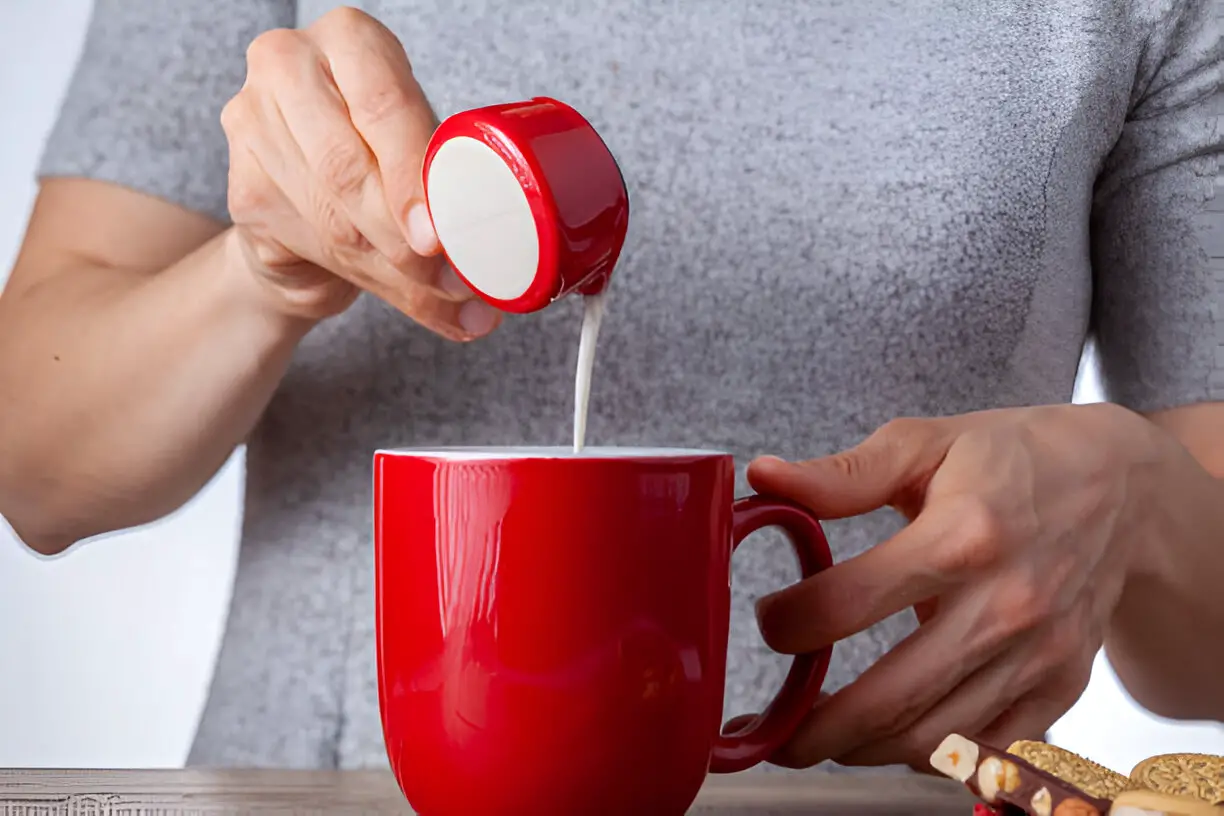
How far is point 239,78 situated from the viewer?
71 cm

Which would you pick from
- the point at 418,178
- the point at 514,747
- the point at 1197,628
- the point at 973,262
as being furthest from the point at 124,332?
the point at 1197,628

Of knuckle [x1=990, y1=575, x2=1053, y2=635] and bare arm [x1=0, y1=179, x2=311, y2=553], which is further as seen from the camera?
bare arm [x1=0, y1=179, x2=311, y2=553]

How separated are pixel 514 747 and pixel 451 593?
0.18 ft

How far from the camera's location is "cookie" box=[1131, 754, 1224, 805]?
327 mm

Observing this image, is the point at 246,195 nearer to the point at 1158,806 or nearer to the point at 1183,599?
the point at 1158,806

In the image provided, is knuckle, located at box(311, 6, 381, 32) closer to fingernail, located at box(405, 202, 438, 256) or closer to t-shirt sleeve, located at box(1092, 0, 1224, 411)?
fingernail, located at box(405, 202, 438, 256)

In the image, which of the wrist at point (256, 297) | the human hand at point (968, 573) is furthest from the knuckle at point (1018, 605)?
the wrist at point (256, 297)

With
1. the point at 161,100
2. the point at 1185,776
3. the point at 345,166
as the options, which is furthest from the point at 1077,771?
the point at 161,100

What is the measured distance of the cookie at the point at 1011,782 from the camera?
0.97 ft

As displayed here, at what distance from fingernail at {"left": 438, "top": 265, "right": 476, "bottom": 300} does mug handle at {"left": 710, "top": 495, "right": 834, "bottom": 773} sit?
0.14m

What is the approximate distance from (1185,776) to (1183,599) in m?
0.35

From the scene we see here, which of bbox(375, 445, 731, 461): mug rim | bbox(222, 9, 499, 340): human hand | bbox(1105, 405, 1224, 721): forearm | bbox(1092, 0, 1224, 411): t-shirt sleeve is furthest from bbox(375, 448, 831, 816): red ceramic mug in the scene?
bbox(1092, 0, 1224, 411): t-shirt sleeve

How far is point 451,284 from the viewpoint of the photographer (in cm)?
47

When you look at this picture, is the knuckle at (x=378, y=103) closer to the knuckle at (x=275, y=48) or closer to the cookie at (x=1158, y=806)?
the knuckle at (x=275, y=48)
